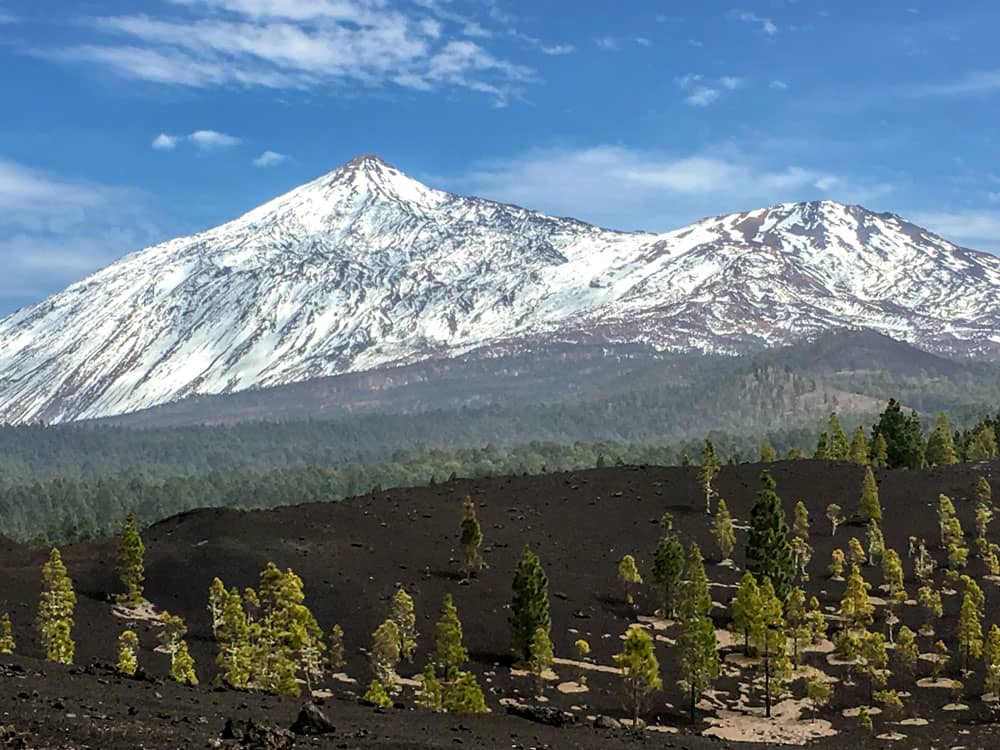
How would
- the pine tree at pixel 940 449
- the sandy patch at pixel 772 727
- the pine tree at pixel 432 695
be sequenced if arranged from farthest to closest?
1. the pine tree at pixel 940 449
2. the sandy patch at pixel 772 727
3. the pine tree at pixel 432 695

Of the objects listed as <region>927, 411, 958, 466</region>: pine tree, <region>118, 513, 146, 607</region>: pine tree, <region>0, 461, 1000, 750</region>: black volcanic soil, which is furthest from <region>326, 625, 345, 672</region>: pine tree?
<region>927, 411, 958, 466</region>: pine tree

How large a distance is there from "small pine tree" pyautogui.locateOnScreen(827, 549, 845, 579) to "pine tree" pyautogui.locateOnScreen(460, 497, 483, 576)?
113 ft

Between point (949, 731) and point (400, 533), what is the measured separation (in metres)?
63.3

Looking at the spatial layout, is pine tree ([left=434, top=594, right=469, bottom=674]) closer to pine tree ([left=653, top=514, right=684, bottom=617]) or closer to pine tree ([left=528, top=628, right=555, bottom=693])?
pine tree ([left=528, top=628, right=555, bottom=693])

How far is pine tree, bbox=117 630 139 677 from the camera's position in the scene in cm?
6166

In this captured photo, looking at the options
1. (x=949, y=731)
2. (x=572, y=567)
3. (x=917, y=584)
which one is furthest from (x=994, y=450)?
(x=949, y=731)

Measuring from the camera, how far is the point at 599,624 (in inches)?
3654

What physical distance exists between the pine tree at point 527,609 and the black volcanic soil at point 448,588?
2251 mm

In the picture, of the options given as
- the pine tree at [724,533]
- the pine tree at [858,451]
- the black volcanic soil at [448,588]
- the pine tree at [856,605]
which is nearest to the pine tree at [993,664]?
the black volcanic soil at [448,588]

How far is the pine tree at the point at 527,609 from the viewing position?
8150 cm

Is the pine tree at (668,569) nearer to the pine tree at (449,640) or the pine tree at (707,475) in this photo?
the pine tree at (449,640)

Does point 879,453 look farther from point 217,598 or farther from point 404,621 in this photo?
point 217,598

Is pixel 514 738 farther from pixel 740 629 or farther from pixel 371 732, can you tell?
pixel 740 629

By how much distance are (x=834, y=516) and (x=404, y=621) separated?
6004 centimetres
